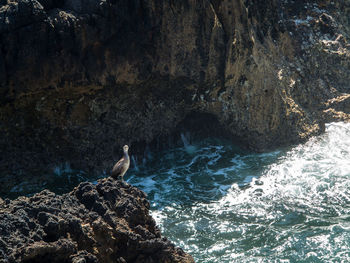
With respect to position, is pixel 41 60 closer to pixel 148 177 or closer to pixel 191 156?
pixel 148 177

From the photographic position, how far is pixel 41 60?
371 inches

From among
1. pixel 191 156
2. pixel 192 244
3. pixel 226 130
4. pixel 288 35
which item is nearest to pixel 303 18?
pixel 288 35

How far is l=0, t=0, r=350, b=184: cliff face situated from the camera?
31.1ft

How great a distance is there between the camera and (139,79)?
34.8 ft

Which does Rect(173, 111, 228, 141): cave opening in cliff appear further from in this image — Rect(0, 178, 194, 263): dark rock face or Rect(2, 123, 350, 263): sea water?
Rect(0, 178, 194, 263): dark rock face

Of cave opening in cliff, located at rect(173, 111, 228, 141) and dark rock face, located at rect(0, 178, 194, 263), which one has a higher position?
cave opening in cliff, located at rect(173, 111, 228, 141)

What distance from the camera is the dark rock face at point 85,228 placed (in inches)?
191

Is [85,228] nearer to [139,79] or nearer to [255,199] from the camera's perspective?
[255,199]

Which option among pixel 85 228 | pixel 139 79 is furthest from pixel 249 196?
pixel 85 228

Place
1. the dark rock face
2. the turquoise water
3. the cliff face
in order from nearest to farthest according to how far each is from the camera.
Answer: the dark rock face, the turquoise water, the cliff face

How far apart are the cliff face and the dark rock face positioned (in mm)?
3953

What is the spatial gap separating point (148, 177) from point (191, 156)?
1.29 metres

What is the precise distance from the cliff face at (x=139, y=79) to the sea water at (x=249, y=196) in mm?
520

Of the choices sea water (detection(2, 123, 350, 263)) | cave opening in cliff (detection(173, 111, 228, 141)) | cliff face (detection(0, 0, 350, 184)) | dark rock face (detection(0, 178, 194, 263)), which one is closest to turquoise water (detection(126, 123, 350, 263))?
sea water (detection(2, 123, 350, 263))
